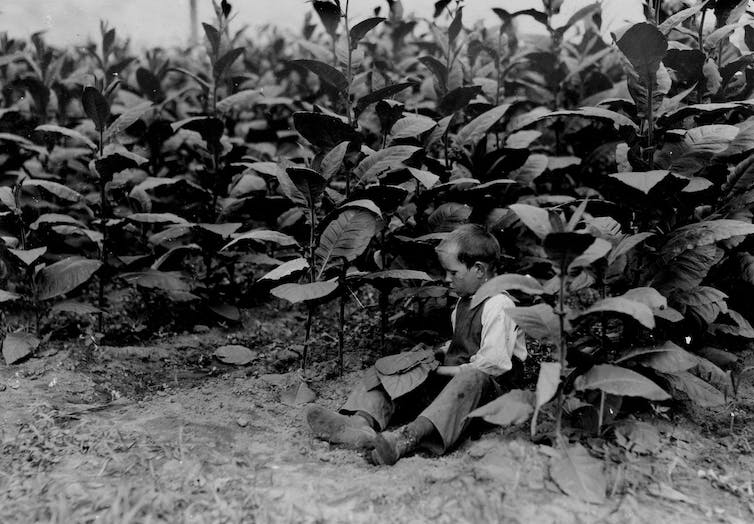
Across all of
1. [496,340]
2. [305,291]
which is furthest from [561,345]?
[305,291]

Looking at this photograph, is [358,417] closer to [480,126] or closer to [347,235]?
[347,235]

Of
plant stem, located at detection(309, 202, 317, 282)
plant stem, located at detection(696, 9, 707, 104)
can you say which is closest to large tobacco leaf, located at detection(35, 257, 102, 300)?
plant stem, located at detection(309, 202, 317, 282)

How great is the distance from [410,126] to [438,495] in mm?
2230

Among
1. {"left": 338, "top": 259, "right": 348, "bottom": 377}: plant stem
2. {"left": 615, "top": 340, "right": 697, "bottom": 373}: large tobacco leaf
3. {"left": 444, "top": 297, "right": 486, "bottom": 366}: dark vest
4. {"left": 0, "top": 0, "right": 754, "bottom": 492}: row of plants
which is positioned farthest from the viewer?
{"left": 338, "top": 259, "right": 348, "bottom": 377}: plant stem

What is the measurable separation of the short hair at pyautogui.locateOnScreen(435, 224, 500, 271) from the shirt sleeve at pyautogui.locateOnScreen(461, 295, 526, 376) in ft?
0.80

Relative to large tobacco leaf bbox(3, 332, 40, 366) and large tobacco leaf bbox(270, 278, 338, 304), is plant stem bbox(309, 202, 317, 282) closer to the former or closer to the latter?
large tobacco leaf bbox(270, 278, 338, 304)

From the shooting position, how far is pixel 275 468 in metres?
2.97

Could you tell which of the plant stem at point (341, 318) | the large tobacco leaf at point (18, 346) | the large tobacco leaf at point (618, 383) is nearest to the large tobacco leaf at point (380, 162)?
the plant stem at point (341, 318)

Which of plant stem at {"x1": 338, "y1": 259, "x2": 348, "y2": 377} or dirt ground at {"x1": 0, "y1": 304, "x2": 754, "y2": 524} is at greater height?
plant stem at {"x1": 338, "y1": 259, "x2": 348, "y2": 377}

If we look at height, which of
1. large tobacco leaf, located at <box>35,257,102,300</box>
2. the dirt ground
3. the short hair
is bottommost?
the dirt ground

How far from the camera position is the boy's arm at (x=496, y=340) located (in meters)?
3.29

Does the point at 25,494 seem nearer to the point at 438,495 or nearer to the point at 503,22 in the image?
the point at 438,495

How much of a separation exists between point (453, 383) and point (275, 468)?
905 mm

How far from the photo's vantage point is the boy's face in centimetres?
350
